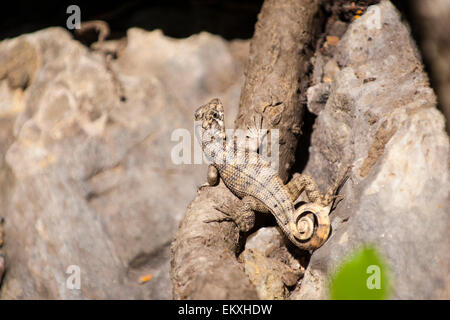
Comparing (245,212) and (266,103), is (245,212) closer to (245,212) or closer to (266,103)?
(245,212)

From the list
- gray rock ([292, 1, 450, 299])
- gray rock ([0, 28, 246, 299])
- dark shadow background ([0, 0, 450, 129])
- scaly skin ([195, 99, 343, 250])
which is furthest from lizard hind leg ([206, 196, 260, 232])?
dark shadow background ([0, 0, 450, 129])

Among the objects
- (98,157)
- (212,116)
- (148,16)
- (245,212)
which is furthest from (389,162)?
(148,16)

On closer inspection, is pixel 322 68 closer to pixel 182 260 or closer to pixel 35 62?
pixel 182 260

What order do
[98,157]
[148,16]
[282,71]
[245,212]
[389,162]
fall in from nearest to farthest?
[389,162]
[245,212]
[282,71]
[98,157]
[148,16]

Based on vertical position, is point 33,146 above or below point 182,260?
above
